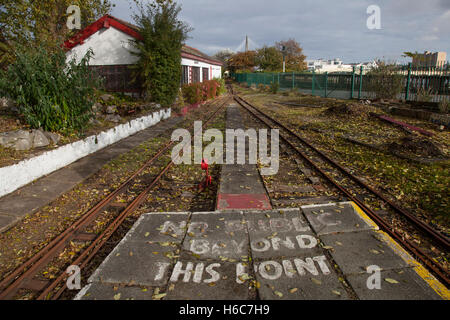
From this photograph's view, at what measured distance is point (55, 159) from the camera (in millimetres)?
7051

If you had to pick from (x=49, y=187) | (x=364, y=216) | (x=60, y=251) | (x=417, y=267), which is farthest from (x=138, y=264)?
(x=49, y=187)

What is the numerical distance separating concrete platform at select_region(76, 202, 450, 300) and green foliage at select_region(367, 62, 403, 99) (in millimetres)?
Result: 14870

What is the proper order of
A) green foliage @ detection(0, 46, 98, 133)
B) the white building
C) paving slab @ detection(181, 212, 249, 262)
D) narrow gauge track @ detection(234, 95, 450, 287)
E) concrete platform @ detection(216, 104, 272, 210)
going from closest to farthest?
narrow gauge track @ detection(234, 95, 450, 287) < paving slab @ detection(181, 212, 249, 262) < concrete platform @ detection(216, 104, 272, 210) < green foliage @ detection(0, 46, 98, 133) < the white building

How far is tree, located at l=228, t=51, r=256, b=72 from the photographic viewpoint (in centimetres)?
7362

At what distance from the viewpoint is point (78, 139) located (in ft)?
26.7

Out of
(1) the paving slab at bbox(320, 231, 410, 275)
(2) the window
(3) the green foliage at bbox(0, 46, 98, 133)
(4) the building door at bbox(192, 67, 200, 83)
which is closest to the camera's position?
(1) the paving slab at bbox(320, 231, 410, 275)

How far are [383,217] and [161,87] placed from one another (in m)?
13.0

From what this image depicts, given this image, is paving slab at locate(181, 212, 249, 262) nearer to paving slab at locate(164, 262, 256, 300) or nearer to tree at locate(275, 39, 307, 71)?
paving slab at locate(164, 262, 256, 300)

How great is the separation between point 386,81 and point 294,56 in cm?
6170

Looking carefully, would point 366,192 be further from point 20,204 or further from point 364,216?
point 20,204

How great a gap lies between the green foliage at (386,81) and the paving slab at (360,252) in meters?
15.4

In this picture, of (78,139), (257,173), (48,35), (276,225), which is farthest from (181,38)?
(276,225)

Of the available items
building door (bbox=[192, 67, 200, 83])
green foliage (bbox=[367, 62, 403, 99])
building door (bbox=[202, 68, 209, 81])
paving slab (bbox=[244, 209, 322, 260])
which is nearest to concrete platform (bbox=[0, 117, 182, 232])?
paving slab (bbox=[244, 209, 322, 260])

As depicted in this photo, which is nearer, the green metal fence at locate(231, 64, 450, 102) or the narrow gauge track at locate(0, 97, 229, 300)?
the narrow gauge track at locate(0, 97, 229, 300)
